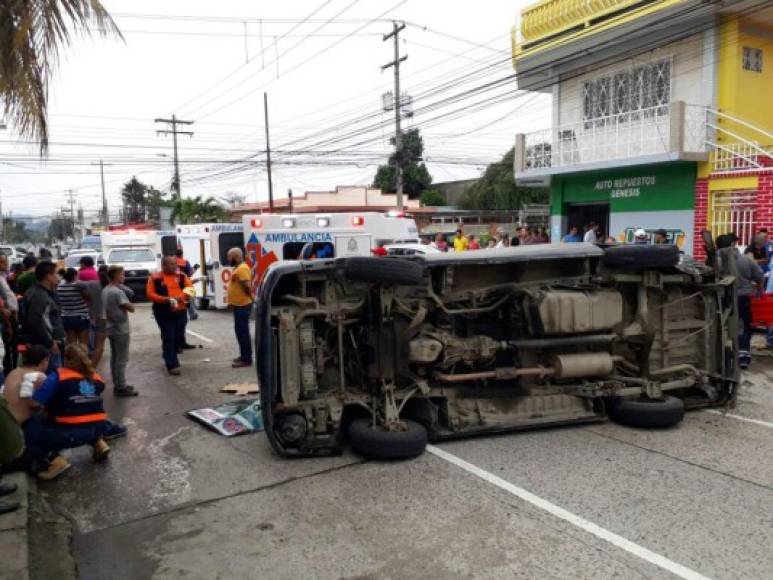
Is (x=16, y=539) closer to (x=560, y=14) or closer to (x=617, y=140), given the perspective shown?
(x=617, y=140)

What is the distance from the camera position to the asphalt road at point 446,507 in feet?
12.7

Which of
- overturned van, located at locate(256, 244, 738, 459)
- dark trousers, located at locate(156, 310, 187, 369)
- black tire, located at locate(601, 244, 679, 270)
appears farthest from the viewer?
dark trousers, located at locate(156, 310, 187, 369)

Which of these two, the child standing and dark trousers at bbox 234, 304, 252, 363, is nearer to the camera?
the child standing

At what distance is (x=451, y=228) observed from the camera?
4797 centimetres

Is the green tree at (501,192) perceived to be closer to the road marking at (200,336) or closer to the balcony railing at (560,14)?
the balcony railing at (560,14)

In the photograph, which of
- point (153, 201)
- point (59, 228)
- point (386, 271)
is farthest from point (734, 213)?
point (59, 228)

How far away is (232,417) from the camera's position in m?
6.75

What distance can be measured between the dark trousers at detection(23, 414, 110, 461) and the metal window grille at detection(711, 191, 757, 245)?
14366 mm

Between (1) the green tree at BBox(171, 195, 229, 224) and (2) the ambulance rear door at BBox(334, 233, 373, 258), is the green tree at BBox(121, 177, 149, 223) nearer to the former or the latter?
(1) the green tree at BBox(171, 195, 229, 224)

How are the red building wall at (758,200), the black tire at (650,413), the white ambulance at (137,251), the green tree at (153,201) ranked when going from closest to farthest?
the black tire at (650,413)
the red building wall at (758,200)
the white ambulance at (137,251)
the green tree at (153,201)

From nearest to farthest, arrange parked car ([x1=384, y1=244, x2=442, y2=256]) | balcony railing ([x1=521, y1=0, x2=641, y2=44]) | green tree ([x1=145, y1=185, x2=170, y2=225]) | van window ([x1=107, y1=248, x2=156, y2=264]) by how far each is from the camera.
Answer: parked car ([x1=384, y1=244, x2=442, y2=256]), balcony railing ([x1=521, y1=0, x2=641, y2=44]), van window ([x1=107, y1=248, x2=156, y2=264]), green tree ([x1=145, y1=185, x2=170, y2=225])

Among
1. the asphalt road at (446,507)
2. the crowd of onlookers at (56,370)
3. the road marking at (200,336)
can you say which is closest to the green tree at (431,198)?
the road marking at (200,336)

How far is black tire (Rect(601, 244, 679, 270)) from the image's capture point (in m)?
6.15

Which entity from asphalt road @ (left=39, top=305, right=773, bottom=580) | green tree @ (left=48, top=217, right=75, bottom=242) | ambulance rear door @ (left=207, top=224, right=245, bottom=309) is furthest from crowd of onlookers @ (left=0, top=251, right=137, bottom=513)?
green tree @ (left=48, top=217, right=75, bottom=242)
